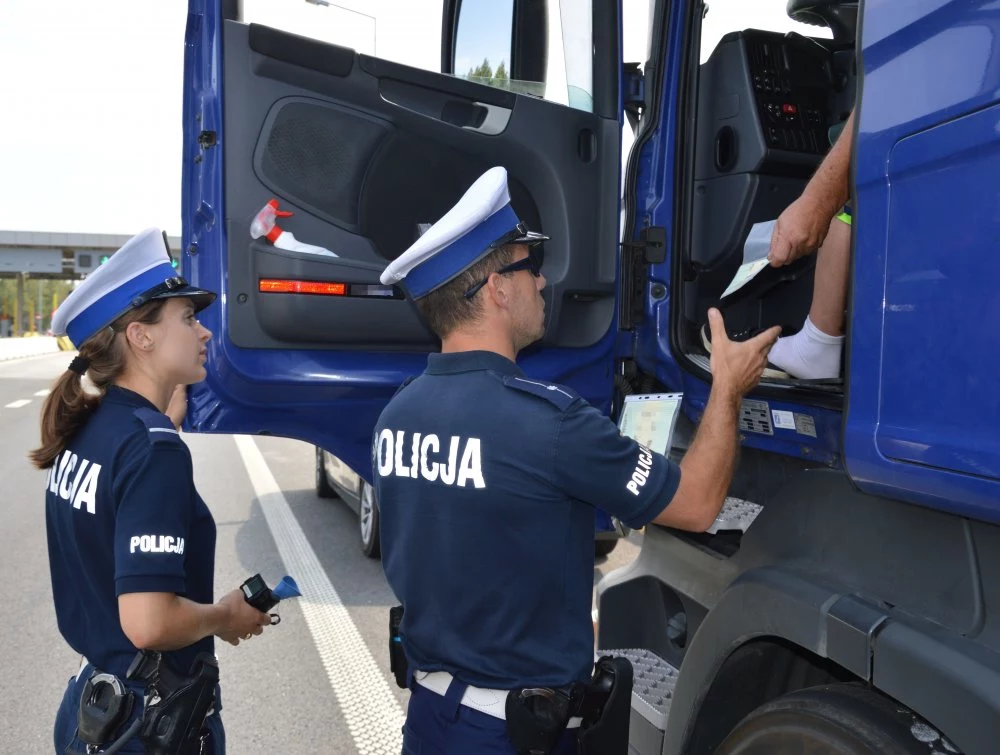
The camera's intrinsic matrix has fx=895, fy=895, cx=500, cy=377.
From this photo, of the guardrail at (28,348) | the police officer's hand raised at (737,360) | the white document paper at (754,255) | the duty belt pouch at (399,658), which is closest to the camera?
the police officer's hand raised at (737,360)

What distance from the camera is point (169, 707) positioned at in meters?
1.97

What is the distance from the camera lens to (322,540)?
701cm

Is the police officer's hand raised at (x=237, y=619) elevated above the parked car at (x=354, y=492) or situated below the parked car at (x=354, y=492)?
above

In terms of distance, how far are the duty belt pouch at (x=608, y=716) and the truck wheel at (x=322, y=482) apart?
646 centimetres

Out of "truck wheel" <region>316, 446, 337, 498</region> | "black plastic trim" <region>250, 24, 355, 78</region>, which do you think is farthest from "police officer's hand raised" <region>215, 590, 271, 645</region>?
"truck wheel" <region>316, 446, 337, 498</region>

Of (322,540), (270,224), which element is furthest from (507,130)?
(322,540)

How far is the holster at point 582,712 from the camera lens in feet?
5.98

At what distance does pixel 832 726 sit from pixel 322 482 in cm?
721

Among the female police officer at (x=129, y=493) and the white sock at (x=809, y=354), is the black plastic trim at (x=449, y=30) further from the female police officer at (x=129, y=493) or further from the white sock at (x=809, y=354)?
the white sock at (x=809, y=354)

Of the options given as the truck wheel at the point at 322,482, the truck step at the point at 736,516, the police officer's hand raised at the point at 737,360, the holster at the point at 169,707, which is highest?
the police officer's hand raised at the point at 737,360

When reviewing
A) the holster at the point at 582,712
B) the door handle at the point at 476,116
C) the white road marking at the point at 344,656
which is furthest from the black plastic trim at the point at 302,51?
the white road marking at the point at 344,656

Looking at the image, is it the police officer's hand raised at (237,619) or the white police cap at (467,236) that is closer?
the white police cap at (467,236)

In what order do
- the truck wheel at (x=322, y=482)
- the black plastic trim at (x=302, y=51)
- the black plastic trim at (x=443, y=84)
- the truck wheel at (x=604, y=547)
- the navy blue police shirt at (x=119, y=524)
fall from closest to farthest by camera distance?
the navy blue police shirt at (x=119, y=524) → the black plastic trim at (x=302, y=51) → the black plastic trim at (x=443, y=84) → the truck wheel at (x=604, y=547) → the truck wheel at (x=322, y=482)

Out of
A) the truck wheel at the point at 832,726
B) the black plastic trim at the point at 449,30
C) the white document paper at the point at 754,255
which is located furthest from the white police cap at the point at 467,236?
the black plastic trim at the point at 449,30
